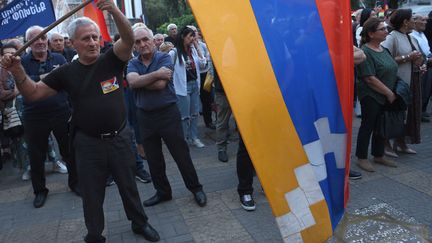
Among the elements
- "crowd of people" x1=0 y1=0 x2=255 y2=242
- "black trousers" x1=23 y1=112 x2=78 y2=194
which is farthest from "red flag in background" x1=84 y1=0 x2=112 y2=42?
"black trousers" x1=23 y1=112 x2=78 y2=194

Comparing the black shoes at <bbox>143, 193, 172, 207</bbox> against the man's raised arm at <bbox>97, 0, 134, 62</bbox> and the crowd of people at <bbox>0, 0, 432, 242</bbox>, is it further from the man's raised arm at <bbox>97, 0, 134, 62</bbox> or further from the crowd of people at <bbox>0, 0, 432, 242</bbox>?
the man's raised arm at <bbox>97, 0, 134, 62</bbox>

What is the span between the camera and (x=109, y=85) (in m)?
3.20

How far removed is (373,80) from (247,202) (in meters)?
2.15

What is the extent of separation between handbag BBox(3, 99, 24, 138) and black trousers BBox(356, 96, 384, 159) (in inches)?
187

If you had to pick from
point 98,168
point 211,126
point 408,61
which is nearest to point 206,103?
point 211,126

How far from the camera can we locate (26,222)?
4.29 m

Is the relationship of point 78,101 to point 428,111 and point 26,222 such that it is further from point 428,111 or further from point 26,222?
point 428,111

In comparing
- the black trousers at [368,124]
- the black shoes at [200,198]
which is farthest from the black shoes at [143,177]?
the black trousers at [368,124]

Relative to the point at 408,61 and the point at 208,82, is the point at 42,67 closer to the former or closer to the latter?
the point at 208,82

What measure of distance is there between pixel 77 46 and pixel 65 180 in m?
3.09

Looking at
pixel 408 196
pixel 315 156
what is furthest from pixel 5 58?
pixel 408 196

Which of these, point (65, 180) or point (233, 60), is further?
point (65, 180)

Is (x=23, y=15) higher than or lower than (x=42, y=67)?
higher

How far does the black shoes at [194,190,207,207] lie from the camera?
4305 millimetres
